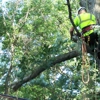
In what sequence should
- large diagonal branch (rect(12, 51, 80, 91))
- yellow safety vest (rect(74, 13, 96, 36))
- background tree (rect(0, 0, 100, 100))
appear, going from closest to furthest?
1. yellow safety vest (rect(74, 13, 96, 36))
2. large diagonal branch (rect(12, 51, 80, 91))
3. background tree (rect(0, 0, 100, 100))

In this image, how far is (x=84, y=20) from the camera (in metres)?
5.66

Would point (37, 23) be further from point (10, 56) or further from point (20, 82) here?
point (20, 82)

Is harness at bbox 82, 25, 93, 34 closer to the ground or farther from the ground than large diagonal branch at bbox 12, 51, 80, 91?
farther from the ground

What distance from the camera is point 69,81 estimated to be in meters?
10.7

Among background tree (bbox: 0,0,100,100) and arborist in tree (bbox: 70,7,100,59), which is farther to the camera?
background tree (bbox: 0,0,100,100)

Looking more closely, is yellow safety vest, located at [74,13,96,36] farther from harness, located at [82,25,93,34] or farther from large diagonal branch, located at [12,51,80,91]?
large diagonal branch, located at [12,51,80,91]

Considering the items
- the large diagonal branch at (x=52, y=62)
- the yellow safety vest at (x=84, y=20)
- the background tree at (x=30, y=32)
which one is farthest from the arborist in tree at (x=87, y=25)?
the background tree at (x=30, y=32)

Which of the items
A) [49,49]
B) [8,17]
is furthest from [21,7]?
[49,49]

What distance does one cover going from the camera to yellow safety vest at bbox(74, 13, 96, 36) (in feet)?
18.3

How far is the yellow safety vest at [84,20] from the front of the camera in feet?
18.3

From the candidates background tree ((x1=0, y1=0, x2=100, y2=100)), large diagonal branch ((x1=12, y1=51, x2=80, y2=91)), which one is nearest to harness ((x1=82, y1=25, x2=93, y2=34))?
large diagonal branch ((x1=12, y1=51, x2=80, y2=91))

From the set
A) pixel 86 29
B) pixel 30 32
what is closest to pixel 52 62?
pixel 86 29

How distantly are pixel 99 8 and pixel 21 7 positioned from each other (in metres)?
10.1

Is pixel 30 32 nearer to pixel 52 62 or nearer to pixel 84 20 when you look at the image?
pixel 52 62
